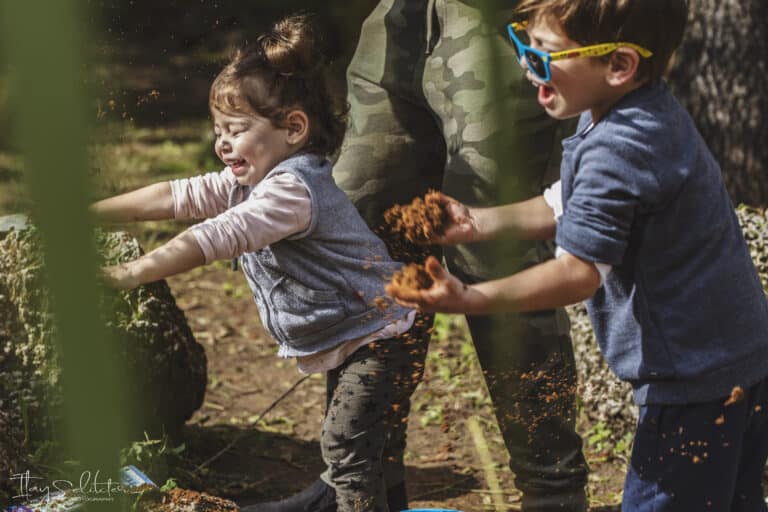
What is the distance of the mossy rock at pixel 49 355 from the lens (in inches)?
92.8

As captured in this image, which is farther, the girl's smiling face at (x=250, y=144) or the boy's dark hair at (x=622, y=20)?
the girl's smiling face at (x=250, y=144)

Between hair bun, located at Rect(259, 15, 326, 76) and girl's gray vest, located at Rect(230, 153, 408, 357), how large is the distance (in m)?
0.19

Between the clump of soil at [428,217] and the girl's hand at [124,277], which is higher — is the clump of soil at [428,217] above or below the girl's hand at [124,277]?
above

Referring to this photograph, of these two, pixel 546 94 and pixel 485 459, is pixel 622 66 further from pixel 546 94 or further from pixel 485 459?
pixel 485 459

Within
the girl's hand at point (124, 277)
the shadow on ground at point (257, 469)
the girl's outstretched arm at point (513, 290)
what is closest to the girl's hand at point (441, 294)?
the girl's outstretched arm at point (513, 290)

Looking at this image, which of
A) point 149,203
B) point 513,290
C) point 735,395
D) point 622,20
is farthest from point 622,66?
point 149,203

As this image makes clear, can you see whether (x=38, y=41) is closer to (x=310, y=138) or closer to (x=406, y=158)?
(x=310, y=138)

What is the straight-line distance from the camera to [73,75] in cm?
23

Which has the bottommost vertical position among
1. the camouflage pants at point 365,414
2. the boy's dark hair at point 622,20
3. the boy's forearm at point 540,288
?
the camouflage pants at point 365,414

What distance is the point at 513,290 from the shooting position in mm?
1307

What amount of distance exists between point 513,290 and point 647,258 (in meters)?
0.29

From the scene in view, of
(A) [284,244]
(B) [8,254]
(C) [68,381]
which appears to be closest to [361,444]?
(A) [284,244]

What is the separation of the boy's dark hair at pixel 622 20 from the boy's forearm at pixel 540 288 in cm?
31

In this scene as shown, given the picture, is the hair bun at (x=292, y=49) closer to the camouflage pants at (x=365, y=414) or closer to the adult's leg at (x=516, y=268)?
the adult's leg at (x=516, y=268)
